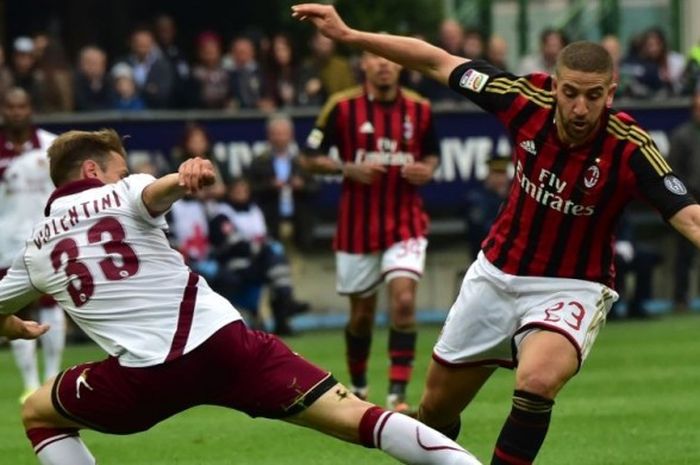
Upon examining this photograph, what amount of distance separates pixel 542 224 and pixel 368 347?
179 inches

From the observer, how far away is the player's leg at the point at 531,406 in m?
7.65

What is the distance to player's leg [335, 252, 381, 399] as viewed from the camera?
1252 centimetres

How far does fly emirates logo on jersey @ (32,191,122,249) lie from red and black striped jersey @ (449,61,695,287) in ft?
6.22

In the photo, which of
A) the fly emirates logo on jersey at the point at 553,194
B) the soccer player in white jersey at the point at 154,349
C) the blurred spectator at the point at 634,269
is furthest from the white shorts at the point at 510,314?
the blurred spectator at the point at 634,269

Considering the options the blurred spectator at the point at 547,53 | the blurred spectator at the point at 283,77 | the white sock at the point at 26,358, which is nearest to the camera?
the white sock at the point at 26,358

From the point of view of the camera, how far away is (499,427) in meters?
11.1

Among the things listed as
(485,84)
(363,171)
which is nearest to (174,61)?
(363,171)

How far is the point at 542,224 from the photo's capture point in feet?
26.7

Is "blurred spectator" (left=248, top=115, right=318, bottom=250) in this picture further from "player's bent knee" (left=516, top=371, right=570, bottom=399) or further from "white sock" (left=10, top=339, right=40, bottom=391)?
"player's bent knee" (left=516, top=371, right=570, bottom=399)

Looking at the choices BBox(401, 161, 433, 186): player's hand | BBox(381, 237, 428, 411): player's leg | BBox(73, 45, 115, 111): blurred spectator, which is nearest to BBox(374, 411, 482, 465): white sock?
BBox(381, 237, 428, 411): player's leg

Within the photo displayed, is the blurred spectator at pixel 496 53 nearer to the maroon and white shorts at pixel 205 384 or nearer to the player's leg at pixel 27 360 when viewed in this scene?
the player's leg at pixel 27 360

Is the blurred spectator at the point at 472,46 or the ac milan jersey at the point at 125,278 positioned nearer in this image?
the ac milan jersey at the point at 125,278

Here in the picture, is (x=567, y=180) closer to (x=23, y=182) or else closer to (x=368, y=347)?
Answer: (x=368, y=347)

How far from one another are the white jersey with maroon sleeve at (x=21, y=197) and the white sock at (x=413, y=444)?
7.56 metres
